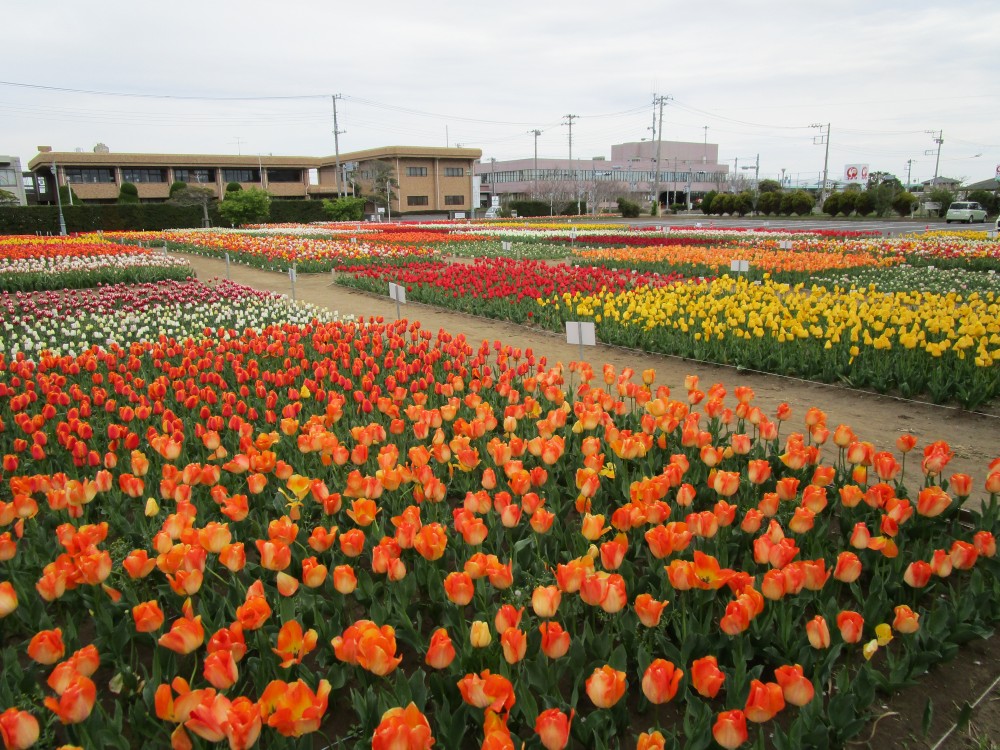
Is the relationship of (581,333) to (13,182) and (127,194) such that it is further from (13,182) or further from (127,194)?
(13,182)

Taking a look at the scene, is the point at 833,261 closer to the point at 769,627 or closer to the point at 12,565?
the point at 769,627

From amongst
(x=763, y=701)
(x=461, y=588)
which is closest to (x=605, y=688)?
(x=763, y=701)

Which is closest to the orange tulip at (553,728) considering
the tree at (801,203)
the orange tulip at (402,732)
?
the orange tulip at (402,732)

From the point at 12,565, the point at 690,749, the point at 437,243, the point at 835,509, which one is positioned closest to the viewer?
the point at 690,749

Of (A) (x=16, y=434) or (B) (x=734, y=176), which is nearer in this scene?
(A) (x=16, y=434)

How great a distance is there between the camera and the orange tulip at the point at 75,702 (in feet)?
5.97

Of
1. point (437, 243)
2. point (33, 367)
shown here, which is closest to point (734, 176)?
point (437, 243)

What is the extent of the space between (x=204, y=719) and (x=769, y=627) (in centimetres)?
195

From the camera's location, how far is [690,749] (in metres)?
2.10

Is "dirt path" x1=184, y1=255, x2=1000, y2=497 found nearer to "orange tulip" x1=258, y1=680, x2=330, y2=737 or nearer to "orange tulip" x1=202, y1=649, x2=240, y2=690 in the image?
"orange tulip" x1=258, y1=680, x2=330, y2=737

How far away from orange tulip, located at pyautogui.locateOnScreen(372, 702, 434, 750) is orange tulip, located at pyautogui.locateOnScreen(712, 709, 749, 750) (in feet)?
2.41

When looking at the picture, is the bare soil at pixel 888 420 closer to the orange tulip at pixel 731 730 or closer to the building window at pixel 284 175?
the orange tulip at pixel 731 730

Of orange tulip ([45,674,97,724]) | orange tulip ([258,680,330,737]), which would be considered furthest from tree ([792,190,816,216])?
orange tulip ([45,674,97,724])

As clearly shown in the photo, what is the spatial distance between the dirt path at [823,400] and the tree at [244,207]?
119ft
